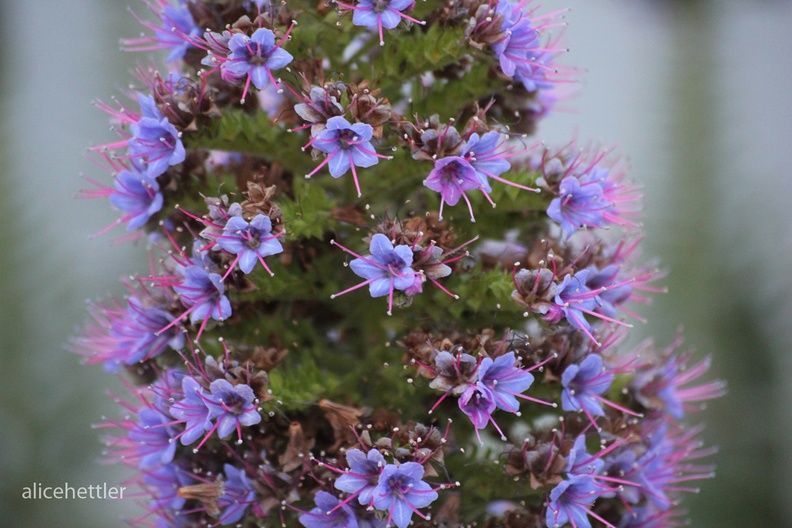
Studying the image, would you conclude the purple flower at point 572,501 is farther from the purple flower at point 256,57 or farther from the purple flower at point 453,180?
the purple flower at point 256,57

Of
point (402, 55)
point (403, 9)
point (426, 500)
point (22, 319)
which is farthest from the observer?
point (22, 319)

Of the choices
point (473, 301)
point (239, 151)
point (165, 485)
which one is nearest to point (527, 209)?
point (473, 301)

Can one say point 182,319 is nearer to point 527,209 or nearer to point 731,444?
point 527,209

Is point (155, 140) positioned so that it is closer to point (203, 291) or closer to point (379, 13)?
point (203, 291)

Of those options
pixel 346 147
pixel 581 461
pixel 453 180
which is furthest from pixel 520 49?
pixel 581 461

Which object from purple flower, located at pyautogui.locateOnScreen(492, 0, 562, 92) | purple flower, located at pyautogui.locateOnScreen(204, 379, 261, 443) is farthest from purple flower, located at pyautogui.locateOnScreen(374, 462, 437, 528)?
purple flower, located at pyautogui.locateOnScreen(492, 0, 562, 92)

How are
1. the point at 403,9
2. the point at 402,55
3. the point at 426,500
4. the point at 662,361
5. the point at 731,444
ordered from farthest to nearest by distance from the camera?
1. the point at 731,444
2. the point at 662,361
3. the point at 402,55
4. the point at 403,9
5. the point at 426,500

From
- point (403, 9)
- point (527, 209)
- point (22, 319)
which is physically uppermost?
point (403, 9)
